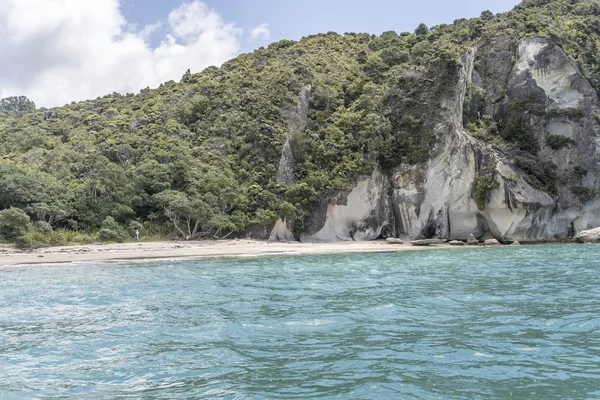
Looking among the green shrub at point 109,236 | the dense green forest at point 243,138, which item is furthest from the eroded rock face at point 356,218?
the green shrub at point 109,236

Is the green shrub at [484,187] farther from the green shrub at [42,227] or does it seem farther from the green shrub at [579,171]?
the green shrub at [42,227]

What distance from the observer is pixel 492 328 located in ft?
29.9

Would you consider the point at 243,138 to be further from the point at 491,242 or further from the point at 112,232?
the point at 491,242

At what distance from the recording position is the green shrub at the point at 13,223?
89.7 feet

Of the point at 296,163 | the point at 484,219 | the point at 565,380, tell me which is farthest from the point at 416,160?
the point at 565,380

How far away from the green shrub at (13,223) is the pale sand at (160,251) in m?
1.11

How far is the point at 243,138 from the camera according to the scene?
46.3 meters

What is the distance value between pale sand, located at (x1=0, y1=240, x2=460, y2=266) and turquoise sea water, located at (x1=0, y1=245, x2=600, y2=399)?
828 centimetres

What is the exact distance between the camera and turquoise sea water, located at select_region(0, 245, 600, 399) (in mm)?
6211

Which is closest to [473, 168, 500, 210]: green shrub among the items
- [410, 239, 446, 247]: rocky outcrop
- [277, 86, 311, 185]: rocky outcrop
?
[410, 239, 446, 247]: rocky outcrop

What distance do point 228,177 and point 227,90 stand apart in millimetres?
18701

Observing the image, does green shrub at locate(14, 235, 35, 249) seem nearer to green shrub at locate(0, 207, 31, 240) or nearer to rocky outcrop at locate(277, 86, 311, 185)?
green shrub at locate(0, 207, 31, 240)

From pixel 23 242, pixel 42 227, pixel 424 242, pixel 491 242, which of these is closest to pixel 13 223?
pixel 23 242

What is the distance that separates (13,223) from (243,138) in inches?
922
